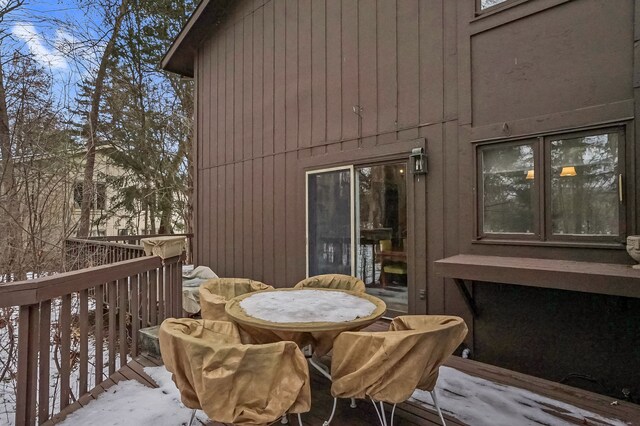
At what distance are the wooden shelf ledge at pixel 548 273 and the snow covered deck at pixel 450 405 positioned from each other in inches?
30.1

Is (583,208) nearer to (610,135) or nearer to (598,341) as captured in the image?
(610,135)

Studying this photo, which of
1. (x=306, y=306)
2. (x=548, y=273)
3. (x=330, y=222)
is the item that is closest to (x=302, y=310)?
(x=306, y=306)

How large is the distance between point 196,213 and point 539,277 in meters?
5.68

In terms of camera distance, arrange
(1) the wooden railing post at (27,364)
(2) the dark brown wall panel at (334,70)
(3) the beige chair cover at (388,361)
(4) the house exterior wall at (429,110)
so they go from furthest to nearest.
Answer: (2) the dark brown wall panel at (334,70) → (4) the house exterior wall at (429,110) → (1) the wooden railing post at (27,364) → (3) the beige chair cover at (388,361)

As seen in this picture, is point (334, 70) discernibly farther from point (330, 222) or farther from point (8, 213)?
point (8, 213)

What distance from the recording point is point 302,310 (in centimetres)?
222

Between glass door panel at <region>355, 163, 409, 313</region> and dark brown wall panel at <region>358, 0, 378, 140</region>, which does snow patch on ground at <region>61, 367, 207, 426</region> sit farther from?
dark brown wall panel at <region>358, 0, 378, 140</region>

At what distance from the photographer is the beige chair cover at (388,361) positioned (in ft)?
5.29

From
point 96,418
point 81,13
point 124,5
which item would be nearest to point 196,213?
point 96,418

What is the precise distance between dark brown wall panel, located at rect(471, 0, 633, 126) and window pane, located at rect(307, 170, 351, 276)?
5.58 ft

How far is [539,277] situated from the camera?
2385 mm

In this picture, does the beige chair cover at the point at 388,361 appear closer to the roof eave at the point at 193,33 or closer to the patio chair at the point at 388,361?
the patio chair at the point at 388,361

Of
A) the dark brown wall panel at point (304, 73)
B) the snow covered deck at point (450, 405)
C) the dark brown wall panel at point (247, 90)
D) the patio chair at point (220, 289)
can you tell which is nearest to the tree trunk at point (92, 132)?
the dark brown wall panel at point (247, 90)

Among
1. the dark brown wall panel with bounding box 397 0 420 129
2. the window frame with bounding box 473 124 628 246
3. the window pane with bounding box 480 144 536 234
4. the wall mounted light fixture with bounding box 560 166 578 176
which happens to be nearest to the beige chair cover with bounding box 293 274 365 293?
the window frame with bounding box 473 124 628 246
